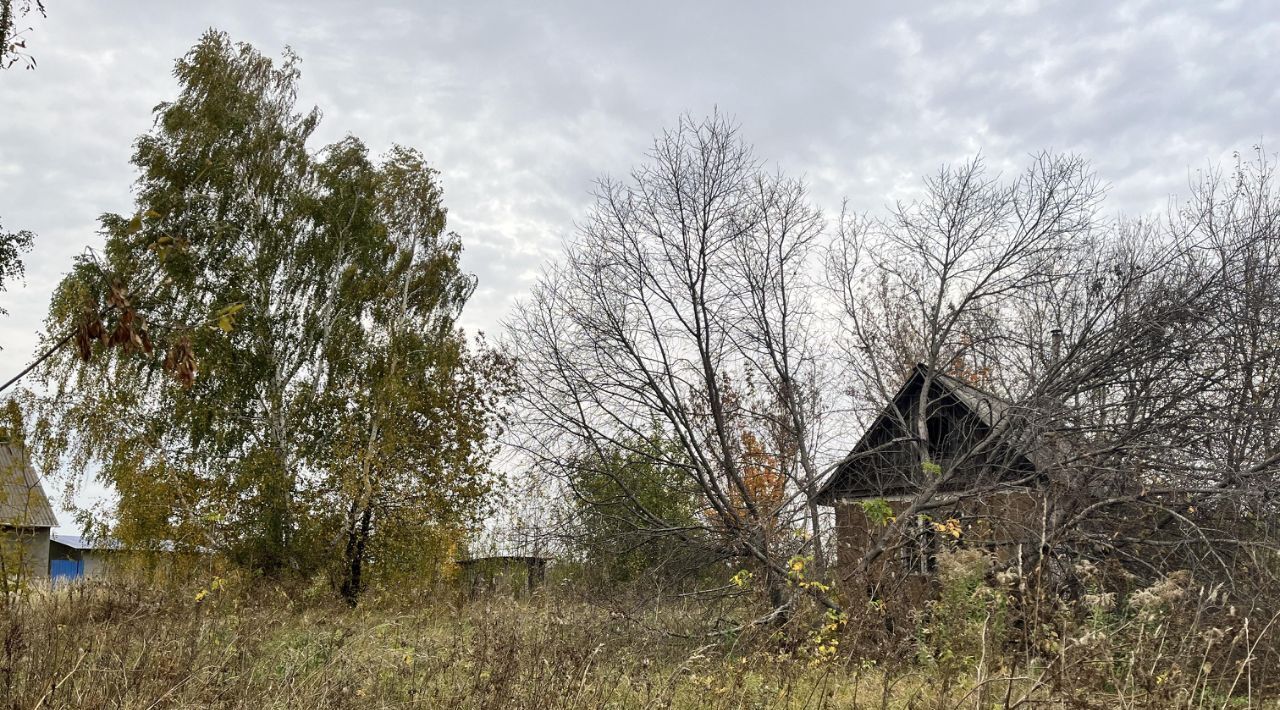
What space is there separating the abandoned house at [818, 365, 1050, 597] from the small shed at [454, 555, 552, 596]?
358 centimetres

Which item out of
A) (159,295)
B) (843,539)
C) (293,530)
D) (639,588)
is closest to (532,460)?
(639,588)

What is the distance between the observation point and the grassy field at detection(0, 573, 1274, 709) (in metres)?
3.77

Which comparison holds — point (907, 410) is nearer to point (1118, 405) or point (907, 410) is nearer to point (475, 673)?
point (1118, 405)

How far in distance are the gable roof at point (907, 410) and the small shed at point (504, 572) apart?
348 cm

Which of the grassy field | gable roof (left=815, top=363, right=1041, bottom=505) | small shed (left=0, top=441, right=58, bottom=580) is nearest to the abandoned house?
gable roof (left=815, top=363, right=1041, bottom=505)

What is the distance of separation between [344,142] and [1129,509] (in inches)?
590

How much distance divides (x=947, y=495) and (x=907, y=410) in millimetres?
3409

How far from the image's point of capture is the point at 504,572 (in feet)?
44.0

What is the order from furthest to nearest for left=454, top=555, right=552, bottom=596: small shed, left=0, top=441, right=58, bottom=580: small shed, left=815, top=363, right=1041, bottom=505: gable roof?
left=454, top=555, right=552, bottom=596: small shed < left=815, top=363, right=1041, bottom=505: gable roof < left=0, top=441, right=58, bottom=580: small shed

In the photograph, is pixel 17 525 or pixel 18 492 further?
pixel 18 492

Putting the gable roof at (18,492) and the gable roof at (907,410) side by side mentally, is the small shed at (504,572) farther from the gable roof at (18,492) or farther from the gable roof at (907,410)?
the gable roof at (18,492)

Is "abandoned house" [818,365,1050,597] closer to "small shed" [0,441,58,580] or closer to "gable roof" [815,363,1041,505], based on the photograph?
"gable roof" [815,363,1041,505]

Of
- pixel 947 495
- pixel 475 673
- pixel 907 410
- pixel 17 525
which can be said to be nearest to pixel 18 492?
pixel 17 525

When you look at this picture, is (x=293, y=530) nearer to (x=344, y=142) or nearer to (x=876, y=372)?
(x=344, y=142)
